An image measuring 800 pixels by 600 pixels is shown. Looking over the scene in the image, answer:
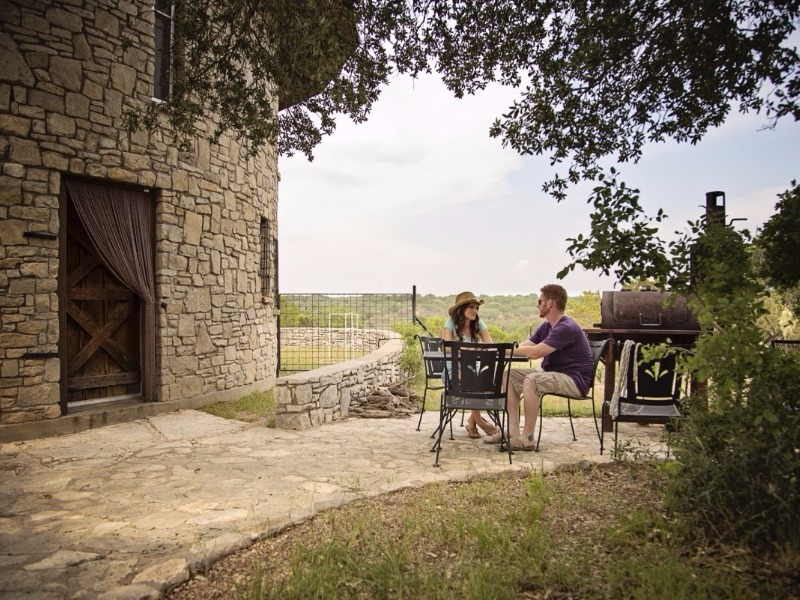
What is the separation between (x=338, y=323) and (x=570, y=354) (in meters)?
10.2

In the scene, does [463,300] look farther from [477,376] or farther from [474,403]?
[474,403]

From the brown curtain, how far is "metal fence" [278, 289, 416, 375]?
3.87m

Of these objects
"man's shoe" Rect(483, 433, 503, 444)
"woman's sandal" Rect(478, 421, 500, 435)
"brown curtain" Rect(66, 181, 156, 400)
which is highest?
"brown curtain" Rect(66, 181, 156, 400)

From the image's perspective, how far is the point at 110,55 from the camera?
241 inches

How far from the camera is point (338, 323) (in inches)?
575

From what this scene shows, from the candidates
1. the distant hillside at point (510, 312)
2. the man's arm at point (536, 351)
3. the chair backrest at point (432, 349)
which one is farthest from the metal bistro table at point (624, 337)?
the distant hillside at point (510, 312)

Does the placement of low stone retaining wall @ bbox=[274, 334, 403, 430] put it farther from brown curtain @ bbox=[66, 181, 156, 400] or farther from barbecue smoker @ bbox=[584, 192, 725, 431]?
barbecue smoker @ bbox=[584, 192, 725, 431]

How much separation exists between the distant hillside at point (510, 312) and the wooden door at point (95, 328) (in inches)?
296

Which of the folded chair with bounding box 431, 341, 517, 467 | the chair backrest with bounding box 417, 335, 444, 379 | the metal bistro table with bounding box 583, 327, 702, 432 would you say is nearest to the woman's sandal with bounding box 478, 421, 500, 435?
the folded chair with bounding box 431, 341, 517, 467

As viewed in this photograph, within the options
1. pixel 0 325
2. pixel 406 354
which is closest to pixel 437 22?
pixel 0 325

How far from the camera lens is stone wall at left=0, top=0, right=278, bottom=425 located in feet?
17.8

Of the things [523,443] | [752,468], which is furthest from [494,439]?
[752,468]

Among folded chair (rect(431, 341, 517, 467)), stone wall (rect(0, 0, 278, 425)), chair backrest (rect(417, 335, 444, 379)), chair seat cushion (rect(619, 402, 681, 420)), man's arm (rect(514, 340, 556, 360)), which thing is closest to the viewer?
chair seat cushion (rect(619, 402, 681, 420))

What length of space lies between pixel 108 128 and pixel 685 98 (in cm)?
591
